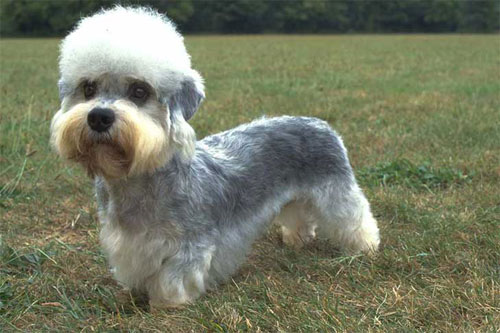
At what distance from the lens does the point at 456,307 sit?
3416 mm

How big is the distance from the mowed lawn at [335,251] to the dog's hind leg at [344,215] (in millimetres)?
152

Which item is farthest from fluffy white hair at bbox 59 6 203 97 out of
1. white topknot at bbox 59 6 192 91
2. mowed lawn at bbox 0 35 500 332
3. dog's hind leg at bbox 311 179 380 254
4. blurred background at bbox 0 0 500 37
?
blurred background at bbox 0 0 500 37

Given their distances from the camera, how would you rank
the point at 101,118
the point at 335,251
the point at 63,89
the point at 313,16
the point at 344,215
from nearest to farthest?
the point at 101,118 → the point at 63,89 → the point at 344,215 → the point at 335,251 → the point at 313,16

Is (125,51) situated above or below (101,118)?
above

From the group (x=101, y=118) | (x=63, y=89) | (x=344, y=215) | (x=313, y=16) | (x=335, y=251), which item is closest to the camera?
(x=101, y=118)

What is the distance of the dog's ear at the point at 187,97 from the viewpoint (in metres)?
3.41

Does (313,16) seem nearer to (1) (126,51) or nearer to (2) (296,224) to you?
(2) (296,224)

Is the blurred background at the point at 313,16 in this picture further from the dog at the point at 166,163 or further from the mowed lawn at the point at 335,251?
the dog at the point at 166,163

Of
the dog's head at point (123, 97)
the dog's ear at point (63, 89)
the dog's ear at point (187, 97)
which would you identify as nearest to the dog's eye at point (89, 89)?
the dog's head at point (123, 97)

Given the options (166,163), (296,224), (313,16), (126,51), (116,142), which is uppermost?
(126,51)

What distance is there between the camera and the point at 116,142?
317 cm

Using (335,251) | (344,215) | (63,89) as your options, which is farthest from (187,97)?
(335,251)

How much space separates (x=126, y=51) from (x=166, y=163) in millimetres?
671

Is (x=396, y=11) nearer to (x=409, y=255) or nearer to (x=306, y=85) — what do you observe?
(x=306, y=85)
